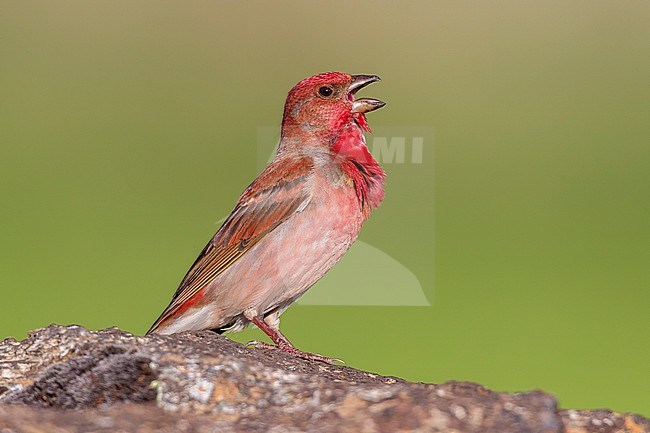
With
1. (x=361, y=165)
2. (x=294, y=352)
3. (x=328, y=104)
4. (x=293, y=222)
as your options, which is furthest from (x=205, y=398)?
(x=328, y=104)

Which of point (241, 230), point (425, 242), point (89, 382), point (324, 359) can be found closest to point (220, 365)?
point (89, 382)

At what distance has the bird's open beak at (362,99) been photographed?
5.07 meters

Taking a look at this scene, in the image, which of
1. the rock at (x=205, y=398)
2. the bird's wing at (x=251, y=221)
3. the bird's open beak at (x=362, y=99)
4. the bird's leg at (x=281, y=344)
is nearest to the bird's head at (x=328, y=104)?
the bird's open beak at (x=362, y=99)

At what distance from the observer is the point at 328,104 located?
513 cm

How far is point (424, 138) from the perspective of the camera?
5.86 meters

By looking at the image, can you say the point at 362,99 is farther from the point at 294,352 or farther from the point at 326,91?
the point at 294,352

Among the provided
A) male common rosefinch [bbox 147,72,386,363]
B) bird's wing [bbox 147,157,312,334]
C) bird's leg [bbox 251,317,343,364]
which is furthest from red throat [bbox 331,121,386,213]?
bird's leg [bbox 251,317,343,364]

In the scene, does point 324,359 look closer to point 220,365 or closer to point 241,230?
point 241,230

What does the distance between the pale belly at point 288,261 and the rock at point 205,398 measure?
3.66 feet

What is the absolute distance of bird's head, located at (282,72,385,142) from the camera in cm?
512

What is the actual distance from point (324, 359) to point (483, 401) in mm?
1787

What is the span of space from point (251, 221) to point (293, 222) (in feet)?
0.73

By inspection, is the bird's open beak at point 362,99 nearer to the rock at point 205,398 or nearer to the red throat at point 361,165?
the red throat at point 361,165

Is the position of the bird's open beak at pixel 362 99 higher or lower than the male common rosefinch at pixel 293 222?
higher
